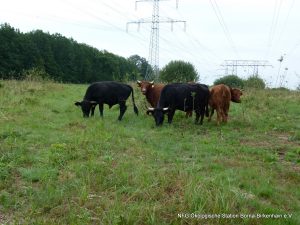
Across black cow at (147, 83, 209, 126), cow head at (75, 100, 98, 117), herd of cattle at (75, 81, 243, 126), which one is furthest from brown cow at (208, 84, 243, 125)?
cow head at (75, 100, 98, 117)

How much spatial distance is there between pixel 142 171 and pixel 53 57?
67405mm

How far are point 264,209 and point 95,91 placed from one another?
10.6 m

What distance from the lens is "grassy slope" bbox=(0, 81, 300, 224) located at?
17.8ft

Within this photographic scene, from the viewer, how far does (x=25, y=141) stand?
32.0 ft

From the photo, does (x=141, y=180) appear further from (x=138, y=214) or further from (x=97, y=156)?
(x=97, y=156)

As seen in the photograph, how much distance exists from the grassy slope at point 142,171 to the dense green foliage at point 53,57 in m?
41.1

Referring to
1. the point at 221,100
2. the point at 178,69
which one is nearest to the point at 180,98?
the point at 221,100

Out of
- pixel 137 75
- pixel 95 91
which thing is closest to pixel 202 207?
pixel 95 91

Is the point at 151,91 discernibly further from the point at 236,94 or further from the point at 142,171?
the point at 142,171

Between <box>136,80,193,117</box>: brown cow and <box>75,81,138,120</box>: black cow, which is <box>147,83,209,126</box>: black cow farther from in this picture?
<box>136,80,193,117</box>: brown cow

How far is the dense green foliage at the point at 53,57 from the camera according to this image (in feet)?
198

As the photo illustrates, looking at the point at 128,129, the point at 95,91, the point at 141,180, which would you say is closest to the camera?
the point at 141,180

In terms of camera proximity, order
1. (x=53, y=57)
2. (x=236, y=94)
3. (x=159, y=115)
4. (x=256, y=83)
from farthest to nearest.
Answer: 1. (x=53, y=57)
2. (x=256, y=83)
3. (x=236, y=94)
4. (x=159, y=115)

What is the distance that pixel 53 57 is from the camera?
71375 mm
